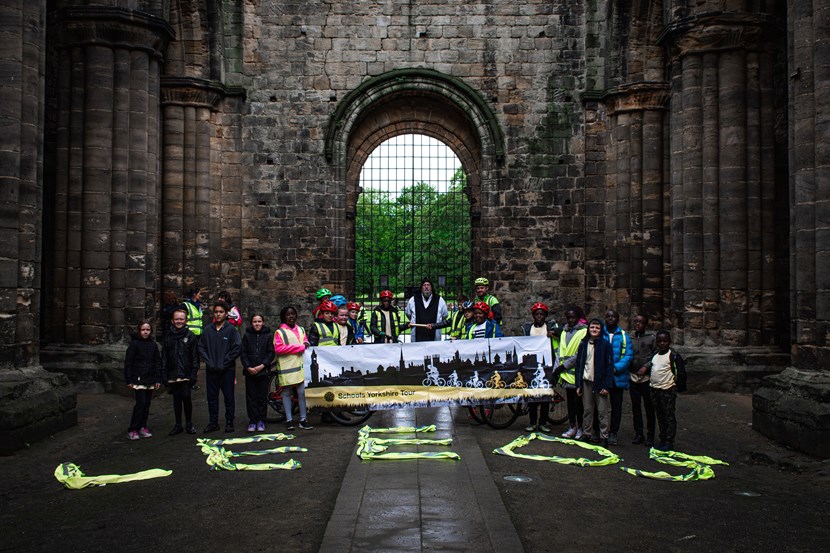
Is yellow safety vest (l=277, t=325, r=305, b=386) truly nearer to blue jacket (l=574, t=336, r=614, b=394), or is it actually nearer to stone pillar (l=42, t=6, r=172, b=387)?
blue jacket (l=574, t=336, r=614, b=394)

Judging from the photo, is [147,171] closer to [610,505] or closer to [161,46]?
[161,46]

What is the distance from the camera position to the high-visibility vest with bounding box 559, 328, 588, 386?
902 cm

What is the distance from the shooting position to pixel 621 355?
8.78 metres

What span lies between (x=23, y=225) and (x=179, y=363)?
272 cm

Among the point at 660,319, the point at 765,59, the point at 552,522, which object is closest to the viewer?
the point at 552,522

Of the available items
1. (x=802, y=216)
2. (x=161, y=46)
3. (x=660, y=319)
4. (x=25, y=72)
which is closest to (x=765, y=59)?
(x=802, y=216)

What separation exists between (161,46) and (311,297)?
24.5ft

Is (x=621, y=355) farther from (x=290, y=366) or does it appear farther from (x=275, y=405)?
(x=275, y=405)

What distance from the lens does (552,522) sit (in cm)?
579

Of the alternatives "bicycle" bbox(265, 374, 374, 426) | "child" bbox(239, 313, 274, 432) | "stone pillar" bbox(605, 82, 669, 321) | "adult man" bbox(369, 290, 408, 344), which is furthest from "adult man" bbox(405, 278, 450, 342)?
"stone pillar" bbox(605, 82, 669, 321)

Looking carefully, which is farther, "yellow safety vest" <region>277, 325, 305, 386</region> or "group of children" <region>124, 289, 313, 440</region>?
"yellow safety vest" <region>277, 325, 305, 386</region>

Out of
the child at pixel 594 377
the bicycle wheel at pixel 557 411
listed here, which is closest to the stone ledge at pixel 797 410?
the child at pixel 594 377

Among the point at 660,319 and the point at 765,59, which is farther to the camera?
the point at 660,319

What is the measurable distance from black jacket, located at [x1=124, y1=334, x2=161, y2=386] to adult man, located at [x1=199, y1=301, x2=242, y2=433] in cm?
59
